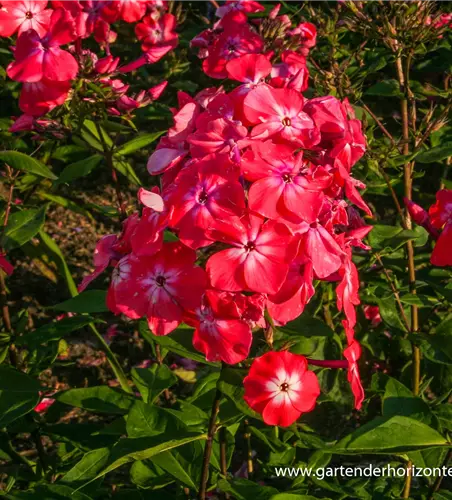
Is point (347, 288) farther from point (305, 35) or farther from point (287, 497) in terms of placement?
point (305, 35)

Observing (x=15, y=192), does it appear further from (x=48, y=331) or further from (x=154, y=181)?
(x=48, y=331)

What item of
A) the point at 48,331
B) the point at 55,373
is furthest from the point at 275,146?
the point at 55,373

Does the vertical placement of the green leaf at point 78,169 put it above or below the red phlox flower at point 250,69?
below

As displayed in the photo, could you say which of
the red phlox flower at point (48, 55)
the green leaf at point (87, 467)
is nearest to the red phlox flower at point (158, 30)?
the red phlox flower at point (48, 55)

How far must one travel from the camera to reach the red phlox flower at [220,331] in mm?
939

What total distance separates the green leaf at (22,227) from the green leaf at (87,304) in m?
0.27

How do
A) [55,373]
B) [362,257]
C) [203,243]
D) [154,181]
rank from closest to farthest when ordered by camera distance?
1. [203,243]
2. [362,257]
3. [55,373]
4. [154,181]

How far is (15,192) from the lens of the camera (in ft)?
8.02

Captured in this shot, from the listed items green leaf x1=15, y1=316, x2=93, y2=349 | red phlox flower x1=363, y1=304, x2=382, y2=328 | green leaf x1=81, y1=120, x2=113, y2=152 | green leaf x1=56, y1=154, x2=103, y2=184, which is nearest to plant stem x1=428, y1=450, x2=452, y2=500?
red phlox flower x1=363, y1=304, x2=382, y2=328

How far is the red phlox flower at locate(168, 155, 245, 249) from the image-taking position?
0.90 metres

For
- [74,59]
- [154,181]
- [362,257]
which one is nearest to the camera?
[74,59]

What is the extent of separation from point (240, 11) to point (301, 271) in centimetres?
112

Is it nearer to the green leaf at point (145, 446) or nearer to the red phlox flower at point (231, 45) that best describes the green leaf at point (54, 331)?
the green leaf at point (145, 446)

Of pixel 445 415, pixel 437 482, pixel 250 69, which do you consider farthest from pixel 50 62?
pixel 437 482
